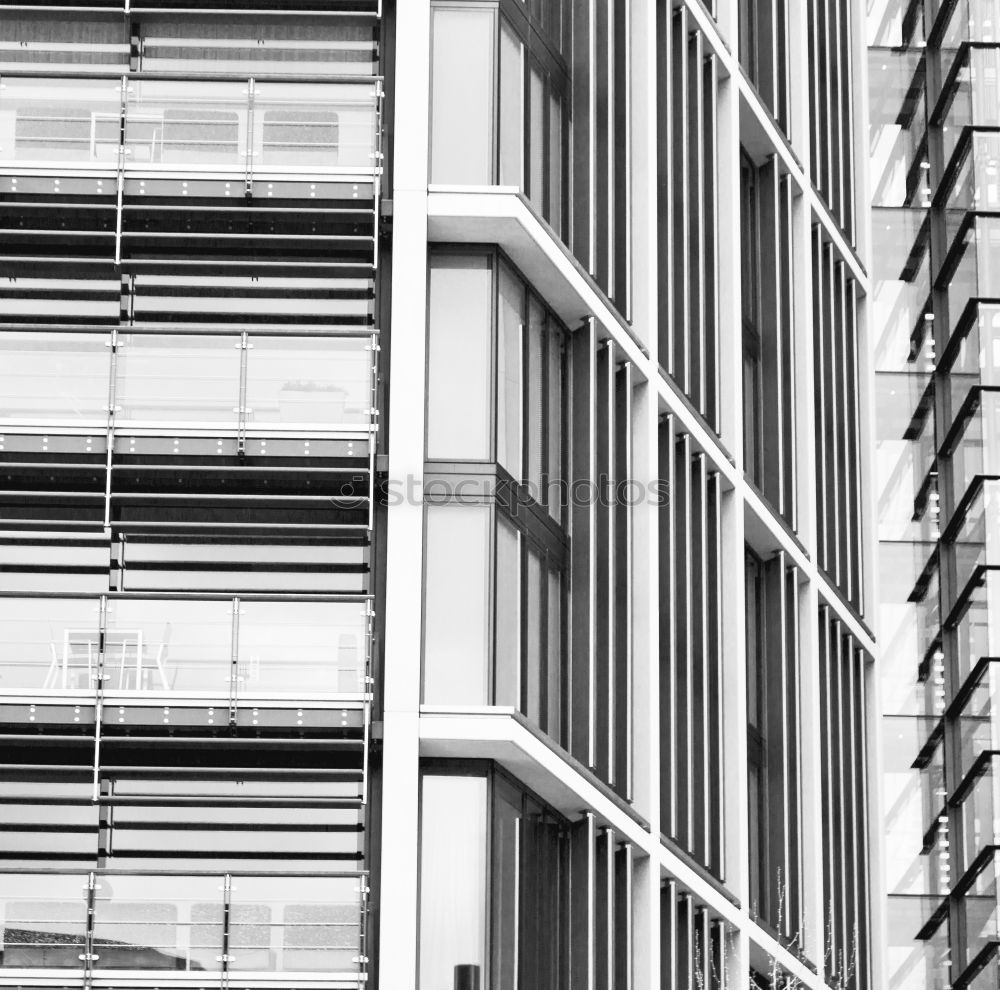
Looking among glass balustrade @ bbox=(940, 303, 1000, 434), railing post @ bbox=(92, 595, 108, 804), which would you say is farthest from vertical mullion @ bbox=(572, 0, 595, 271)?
glass balustrade @ bbox=(940, 303, 1000, 434)

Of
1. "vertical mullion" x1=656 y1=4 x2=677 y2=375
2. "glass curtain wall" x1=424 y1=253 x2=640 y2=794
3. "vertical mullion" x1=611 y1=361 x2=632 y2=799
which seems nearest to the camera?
"glass curtain wall" x1=424 y1=253 x2=640 y2=794

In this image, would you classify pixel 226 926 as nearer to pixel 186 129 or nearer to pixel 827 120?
pixel 186 129

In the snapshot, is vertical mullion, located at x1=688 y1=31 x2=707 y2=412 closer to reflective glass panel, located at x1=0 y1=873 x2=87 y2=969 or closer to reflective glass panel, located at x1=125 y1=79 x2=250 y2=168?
reflective glass panel, located at x1=125 y1=79 x2=250 y2=168

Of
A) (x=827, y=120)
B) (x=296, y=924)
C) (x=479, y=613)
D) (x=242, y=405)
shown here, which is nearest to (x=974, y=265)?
(x=827, y=120)

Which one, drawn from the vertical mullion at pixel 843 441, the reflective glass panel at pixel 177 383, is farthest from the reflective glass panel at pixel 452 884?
the vertical mullion at pixel 843 441

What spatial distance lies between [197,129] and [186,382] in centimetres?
378

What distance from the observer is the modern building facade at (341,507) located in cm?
3600

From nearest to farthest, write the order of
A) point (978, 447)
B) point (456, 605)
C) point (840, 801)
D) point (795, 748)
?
1. point (456, 605)
2. point (795, 748)
3. point (840, 801)
4. point (978, 447)

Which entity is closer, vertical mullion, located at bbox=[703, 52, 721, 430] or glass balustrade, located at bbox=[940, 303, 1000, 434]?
vertical mullion, located at bbox=[703, 52, 721, 430]

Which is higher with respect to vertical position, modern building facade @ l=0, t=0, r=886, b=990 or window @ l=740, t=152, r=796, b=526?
window @ l=740, t=152, r=796, b=526

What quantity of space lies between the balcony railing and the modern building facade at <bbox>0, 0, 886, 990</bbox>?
48 mm

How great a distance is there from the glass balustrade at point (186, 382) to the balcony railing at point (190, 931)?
632 cm

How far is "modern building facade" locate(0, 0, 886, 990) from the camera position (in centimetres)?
3600

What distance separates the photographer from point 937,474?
67.6m
